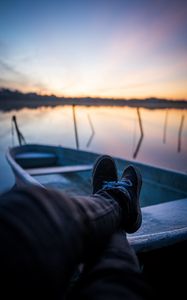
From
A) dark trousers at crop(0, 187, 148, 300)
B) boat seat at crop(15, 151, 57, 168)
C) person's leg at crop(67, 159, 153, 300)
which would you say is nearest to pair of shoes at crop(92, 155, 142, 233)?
person's leg at crop(67, 159, 153, 300)

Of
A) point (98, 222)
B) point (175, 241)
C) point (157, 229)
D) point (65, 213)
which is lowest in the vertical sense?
point (157, 229)

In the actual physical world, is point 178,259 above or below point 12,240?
below

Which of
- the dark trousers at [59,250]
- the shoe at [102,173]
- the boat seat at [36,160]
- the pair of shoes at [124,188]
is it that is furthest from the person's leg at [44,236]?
the boat seat at [36,160]

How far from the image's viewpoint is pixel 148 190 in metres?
4.73

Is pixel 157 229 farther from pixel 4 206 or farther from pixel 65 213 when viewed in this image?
pixel 4 206

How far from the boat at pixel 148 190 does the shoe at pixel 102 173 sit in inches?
19.7

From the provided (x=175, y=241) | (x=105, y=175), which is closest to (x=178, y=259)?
(x=175, y=241)

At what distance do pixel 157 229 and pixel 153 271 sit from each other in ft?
2.52

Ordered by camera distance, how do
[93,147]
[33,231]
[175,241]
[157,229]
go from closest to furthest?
[33,231], [175,241], [157,229], [93,147]

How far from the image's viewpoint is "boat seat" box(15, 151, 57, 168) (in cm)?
705

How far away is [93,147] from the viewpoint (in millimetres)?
17172

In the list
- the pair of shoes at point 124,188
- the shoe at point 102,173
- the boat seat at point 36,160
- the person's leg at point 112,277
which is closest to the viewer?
the person's leg at point 112,277

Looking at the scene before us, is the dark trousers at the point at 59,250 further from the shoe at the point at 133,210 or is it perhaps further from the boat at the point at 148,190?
the boat at the point at 148,190

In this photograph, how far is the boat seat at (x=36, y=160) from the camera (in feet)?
23.1
